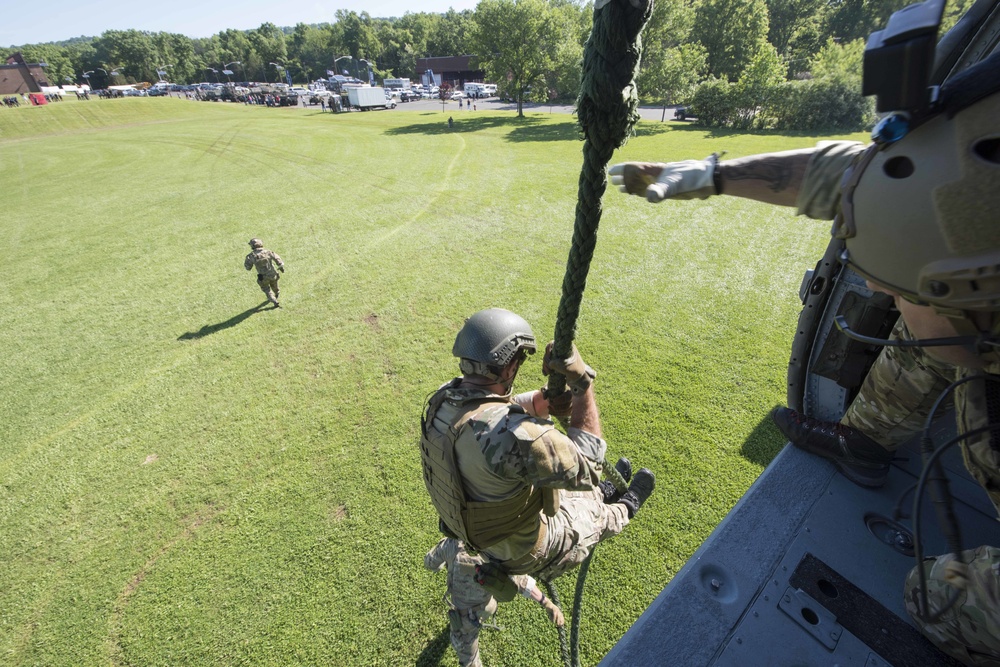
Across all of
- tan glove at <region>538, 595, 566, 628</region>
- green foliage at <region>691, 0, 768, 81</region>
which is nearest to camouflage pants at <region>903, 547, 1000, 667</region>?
tan glove at <region>538, 595, 566, 628</region>

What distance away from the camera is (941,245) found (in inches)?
52.6

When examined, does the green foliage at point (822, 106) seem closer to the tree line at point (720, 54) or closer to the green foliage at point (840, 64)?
the tree line at point (720, 54)

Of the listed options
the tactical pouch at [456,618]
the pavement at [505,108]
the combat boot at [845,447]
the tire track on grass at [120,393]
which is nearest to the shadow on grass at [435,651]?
the tactical pouch at [456,618]

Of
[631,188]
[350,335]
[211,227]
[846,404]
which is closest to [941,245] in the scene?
[631,188]

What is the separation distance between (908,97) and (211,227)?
53.6 ft

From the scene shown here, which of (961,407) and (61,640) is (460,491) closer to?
(961,407)

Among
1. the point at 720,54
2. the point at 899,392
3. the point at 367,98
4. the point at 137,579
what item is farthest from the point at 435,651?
the point at 367,98

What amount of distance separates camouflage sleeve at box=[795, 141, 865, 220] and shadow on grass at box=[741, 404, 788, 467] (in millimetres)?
4088

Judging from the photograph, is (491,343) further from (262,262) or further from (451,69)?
(451,69)

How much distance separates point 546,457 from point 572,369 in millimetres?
504

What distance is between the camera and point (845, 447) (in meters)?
2.64

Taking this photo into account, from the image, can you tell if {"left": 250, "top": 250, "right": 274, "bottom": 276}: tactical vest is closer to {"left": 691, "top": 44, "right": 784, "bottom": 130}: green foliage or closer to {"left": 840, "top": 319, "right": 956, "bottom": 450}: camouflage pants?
{"left": 840, "top": 319, "right": 956, "bottom": 450}: camouflage pants

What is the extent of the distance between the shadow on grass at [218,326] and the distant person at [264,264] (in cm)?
52

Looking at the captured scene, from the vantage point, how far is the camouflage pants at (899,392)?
2393mm
